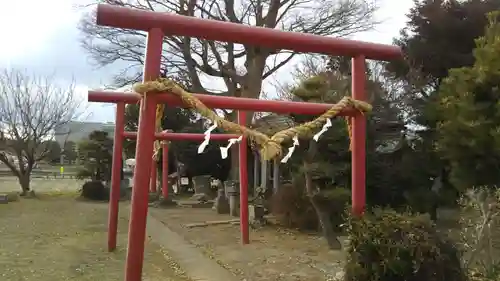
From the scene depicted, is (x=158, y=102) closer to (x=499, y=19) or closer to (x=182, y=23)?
(x=182, y=23)

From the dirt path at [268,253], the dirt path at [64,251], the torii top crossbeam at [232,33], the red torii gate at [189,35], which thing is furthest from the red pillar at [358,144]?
the dirt path at [64,251]

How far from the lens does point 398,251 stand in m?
3.80

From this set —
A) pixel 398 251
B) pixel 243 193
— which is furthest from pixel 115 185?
pixel 398 251

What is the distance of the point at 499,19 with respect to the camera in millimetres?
8945

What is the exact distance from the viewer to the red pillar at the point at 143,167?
3.49m

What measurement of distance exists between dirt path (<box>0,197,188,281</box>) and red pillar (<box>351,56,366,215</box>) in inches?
116

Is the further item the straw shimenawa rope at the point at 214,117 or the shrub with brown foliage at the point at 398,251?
the shrub with brown foliage at the point at 398,251

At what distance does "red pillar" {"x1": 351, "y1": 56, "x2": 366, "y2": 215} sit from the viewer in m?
4.36

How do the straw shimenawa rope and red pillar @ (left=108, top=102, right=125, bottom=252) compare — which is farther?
red pillar @ (left=108, top=102, right=125, bottom=252)

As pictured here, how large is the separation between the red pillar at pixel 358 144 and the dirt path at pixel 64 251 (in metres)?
2.94

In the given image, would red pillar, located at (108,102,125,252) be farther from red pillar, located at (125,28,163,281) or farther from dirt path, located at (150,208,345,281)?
red pillar, located at (125,28,163,281)

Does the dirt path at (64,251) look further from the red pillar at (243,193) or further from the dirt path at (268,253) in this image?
the red pillar at (243,193)

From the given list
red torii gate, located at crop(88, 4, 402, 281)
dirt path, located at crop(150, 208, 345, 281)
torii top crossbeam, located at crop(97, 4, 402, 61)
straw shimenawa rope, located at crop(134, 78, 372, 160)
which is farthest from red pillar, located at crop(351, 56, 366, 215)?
dirt path, located at crop(150, 208, 345, 281)

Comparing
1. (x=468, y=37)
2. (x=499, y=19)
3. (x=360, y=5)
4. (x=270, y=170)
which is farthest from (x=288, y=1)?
(x=499, y=19)
